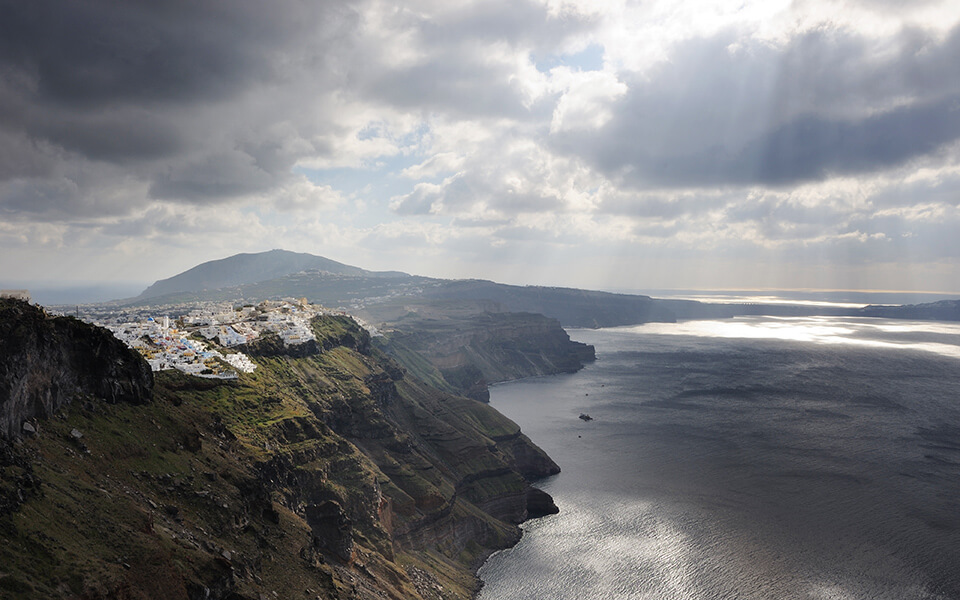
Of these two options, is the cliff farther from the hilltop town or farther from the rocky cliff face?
the hilltop town

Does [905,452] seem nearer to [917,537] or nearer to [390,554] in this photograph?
[917,537]

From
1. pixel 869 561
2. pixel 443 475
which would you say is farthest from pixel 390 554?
pixel 869 561

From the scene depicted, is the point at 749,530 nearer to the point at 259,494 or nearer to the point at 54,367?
the point at 259,494

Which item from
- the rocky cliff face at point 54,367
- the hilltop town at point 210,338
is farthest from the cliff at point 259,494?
the hilltop town at point 210,338

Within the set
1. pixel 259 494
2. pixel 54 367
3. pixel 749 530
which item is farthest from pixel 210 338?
pixel 749 530

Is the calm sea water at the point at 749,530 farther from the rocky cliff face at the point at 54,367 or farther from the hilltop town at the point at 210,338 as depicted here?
the rocky cliff face at the point at 54,367

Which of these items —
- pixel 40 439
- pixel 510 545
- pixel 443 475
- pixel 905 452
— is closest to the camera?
pixel 40 439
